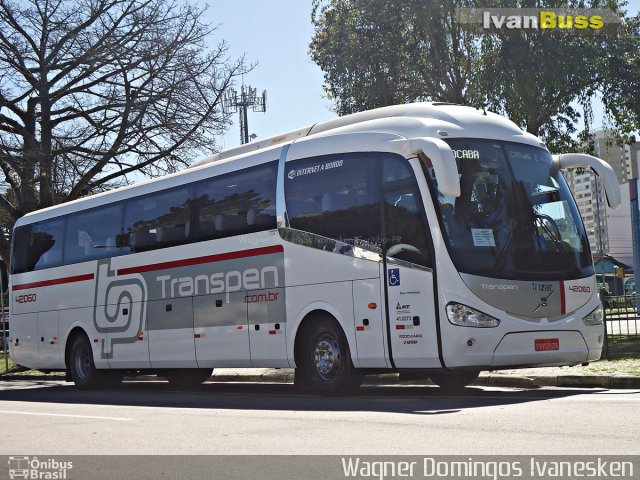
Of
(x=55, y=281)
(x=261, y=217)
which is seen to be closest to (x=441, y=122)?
(x=261, y=217)

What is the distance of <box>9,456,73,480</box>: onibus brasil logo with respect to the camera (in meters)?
8.12

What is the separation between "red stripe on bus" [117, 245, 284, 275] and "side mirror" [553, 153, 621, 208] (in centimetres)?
440

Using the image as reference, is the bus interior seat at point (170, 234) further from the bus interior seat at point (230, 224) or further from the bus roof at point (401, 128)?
the bus interior seat at point (230, 224)

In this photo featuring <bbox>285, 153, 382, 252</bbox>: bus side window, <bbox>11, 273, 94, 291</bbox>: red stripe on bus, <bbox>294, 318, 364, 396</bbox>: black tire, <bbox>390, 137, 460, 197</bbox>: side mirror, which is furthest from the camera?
<bbox>11, 273, 94, 291</bbox>: red stripe on bus

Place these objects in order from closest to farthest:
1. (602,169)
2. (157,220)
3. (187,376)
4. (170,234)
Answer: (602,169) → (170,234) → (157,220) → (187,376)

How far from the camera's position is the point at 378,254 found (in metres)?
14.0

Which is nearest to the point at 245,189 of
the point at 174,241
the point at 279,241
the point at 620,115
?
the point at 279,241

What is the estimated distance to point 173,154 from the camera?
3209 centimetres

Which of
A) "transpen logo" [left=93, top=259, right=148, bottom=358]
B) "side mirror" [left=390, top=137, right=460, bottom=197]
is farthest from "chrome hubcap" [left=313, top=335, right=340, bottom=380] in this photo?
"transpen logo" [left=93, top=259, right=148, bottom=358]

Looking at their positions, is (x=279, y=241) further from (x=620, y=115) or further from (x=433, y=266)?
(x=620, y=115)

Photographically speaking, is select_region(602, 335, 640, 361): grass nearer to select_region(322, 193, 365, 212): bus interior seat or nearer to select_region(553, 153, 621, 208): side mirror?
select_region(553, 153, 621, 208): side mirror

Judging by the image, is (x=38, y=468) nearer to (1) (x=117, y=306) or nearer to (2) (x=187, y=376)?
(1) (x=117, y=306)

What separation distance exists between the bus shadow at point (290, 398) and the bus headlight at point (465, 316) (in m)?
0.95

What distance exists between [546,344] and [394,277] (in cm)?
217
